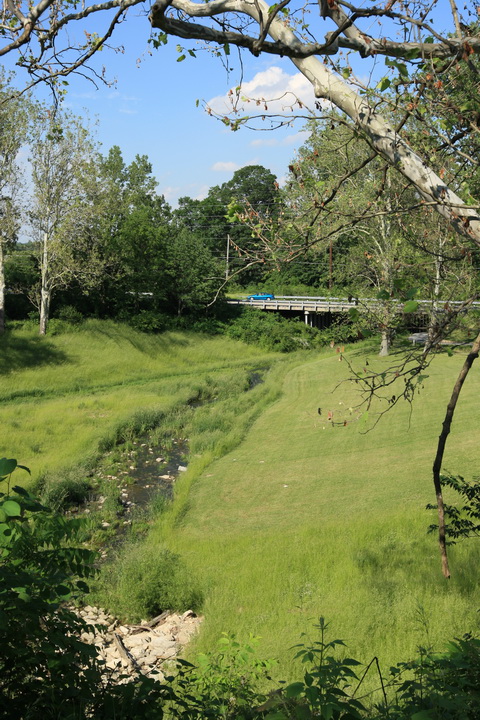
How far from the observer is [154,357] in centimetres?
3762

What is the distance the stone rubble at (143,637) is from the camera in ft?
26.3

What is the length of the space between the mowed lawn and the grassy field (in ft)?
0.10

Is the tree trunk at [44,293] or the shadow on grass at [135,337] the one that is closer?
the tree trunk at [44,293]

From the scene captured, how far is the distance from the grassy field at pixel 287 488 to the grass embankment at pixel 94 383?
4.4 inches

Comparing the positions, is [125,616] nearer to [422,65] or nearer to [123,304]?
[422,65]

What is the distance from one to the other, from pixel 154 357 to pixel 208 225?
36609 millimetres

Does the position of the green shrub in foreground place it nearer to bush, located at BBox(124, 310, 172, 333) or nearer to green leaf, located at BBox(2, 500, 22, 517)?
green leaf, located at BBox(2, 500, 22, 517)

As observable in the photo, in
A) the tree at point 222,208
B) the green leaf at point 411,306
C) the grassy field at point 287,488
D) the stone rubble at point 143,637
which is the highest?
the tree at point 222,208

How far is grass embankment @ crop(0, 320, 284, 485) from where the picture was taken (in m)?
19.9

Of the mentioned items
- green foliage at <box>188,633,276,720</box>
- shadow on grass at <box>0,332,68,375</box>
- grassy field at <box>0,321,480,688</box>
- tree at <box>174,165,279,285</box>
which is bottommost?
grassy field at <box>0,321,480,688</box>

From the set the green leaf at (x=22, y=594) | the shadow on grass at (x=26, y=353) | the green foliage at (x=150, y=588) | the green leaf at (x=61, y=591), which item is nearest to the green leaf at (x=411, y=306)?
the green leaf at (x=61, y=591)

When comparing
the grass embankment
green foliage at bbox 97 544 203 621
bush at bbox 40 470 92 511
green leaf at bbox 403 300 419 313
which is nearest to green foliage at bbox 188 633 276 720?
green leaf at bbox 403 300 419 313

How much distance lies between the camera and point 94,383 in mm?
31688

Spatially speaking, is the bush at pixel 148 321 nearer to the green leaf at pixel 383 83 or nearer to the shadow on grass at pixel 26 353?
the shadow on grass at pixel 26 353
